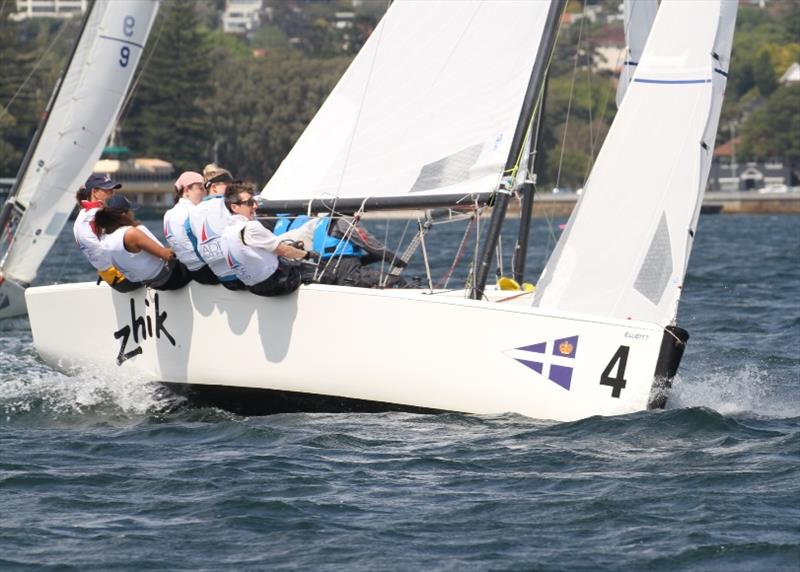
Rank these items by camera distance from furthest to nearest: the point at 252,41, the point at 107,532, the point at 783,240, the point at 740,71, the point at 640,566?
the point at 252,41 < the point at 740,71 < the point at 783,240 < the point at 107,532 < the point at 640,566

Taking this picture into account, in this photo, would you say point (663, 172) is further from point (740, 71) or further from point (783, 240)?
point (740, 71)

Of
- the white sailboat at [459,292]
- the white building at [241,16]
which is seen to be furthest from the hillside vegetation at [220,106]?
the white building at [241,16]

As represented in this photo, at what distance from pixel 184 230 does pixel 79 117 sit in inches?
289

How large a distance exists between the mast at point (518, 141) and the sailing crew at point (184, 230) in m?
1.32

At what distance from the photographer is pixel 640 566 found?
18.4ft

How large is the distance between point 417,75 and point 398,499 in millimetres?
3127

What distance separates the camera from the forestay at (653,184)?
815 cm

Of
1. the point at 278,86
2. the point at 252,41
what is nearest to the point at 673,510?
the point at 278,86

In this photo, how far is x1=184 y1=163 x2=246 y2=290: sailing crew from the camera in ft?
26.9

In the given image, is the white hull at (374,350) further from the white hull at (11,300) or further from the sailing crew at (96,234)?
the white hull at (11,300)

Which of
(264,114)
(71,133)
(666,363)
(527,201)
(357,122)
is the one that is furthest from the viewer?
(264,114)

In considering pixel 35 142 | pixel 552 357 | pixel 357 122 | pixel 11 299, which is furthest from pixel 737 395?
pixel 35 142

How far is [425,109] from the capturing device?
890cm

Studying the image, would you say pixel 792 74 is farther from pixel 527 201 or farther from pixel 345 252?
pixel 345 252
